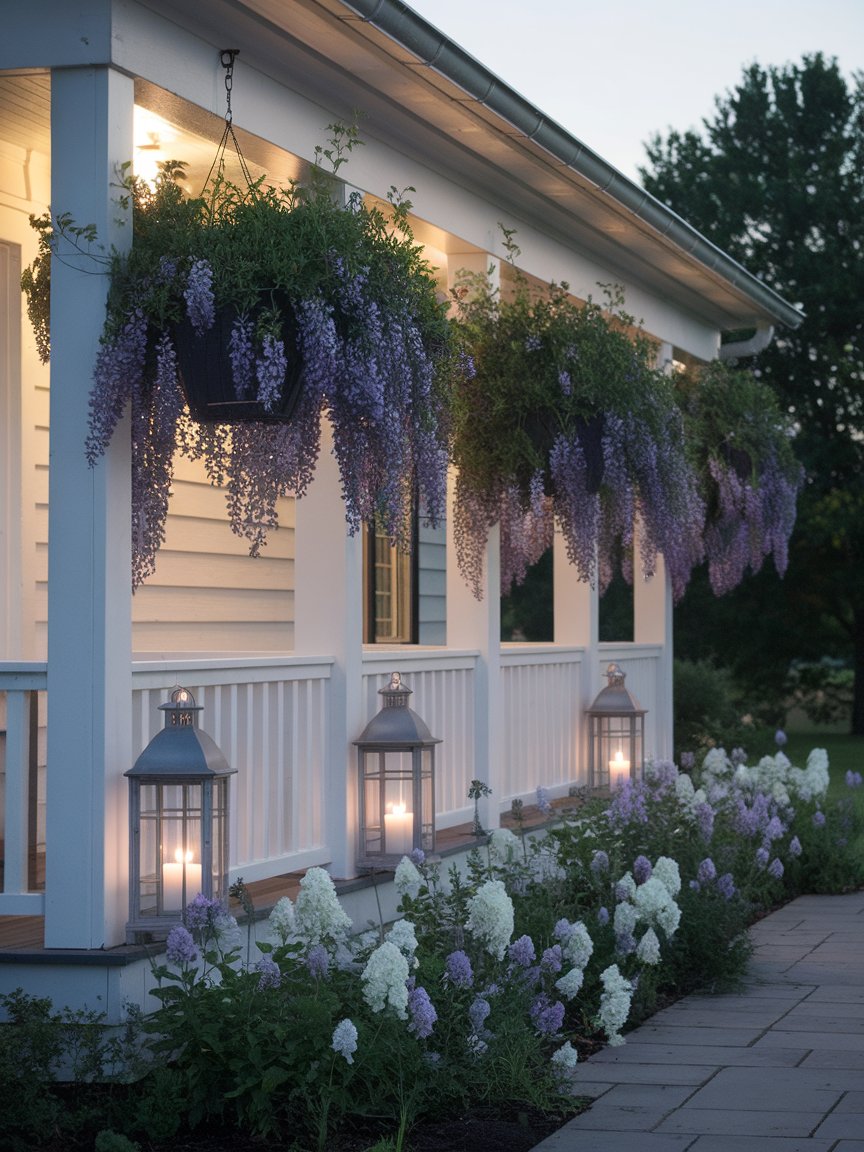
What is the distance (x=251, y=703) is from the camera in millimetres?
5785

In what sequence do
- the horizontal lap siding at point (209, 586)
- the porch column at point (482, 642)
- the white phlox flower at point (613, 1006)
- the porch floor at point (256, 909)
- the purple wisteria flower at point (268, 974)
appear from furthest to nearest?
the horizontal lap siding at point (209, 586), the porch column at point (482, 642), the white phlox flower at point (613, 1006), the porch floor at point (256, 909), the purple wisteria flower at point (268, 974)

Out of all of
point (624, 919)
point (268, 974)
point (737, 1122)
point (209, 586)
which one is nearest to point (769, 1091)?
point (737, 1122)

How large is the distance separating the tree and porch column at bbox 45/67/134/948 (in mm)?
19785

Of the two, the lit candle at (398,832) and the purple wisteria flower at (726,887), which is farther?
the purple wisteria flower at (726,887)

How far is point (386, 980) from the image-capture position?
176 inches

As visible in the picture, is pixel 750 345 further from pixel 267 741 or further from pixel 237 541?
pixel 267 741

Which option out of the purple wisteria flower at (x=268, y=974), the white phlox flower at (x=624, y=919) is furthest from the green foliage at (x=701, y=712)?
the purple wisteria flower at (x=268, y=974)

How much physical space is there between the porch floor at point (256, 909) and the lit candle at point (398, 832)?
0.17m

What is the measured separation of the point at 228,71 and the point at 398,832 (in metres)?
2.85

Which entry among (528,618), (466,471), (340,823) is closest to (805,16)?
(528,618)

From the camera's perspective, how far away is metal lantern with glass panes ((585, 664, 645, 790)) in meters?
9.16

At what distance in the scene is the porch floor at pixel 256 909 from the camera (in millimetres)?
4680

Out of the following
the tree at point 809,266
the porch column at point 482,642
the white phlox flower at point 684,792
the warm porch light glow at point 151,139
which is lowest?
the white phlox flower at point 684,792

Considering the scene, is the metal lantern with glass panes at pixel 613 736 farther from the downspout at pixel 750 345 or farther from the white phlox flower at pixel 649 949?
the downspout at pixel 750 345
